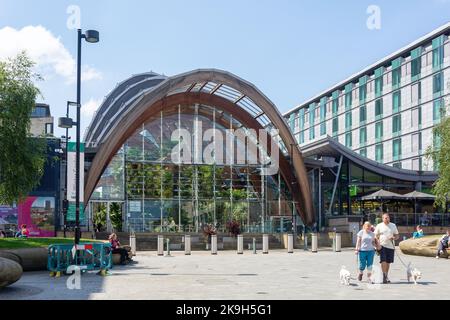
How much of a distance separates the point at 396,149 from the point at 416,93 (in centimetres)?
809

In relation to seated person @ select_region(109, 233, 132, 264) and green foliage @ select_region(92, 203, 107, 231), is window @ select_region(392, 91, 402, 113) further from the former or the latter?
seated person @ select_region(109, 233, 132, 264)

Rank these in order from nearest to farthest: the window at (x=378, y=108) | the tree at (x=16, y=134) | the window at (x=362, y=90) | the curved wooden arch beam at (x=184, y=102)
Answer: the tree at (x=16, y=134) < the curved wooden arch beam at (x=184, y=102) < the window at (x=378, y=108) < the window at (x=362, y=90)

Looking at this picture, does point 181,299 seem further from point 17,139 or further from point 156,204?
point 156,204

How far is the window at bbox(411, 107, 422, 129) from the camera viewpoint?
230ft

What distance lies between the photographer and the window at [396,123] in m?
74.6

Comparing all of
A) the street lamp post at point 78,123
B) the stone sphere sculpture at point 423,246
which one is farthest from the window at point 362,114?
the street lamp post at point 78,123

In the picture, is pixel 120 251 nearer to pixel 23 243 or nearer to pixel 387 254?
pixel 23 243

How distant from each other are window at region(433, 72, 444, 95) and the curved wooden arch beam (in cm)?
2639

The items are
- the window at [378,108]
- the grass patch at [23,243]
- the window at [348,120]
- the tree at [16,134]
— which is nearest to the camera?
the grass patch at [23,243]

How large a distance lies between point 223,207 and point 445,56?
32823 mm

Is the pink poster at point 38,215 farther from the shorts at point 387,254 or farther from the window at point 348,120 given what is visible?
the window at point 348,120

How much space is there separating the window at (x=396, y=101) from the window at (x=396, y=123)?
86cm

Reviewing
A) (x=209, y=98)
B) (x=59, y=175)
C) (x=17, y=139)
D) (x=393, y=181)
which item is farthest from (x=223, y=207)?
(x=17, y=139)
